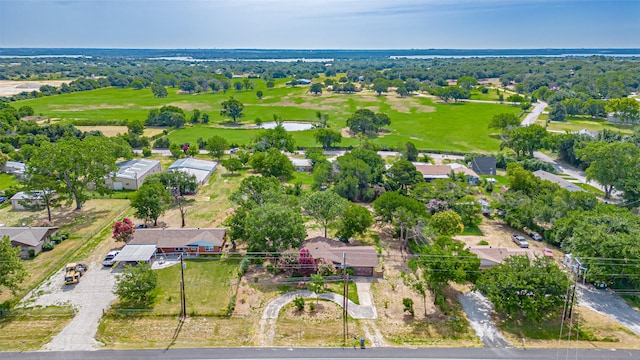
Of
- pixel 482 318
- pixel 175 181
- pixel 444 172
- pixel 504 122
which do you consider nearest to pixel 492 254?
pixel 482 318

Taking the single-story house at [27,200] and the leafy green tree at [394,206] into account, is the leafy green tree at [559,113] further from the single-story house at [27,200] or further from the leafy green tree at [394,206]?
the single-story house at [27,200]

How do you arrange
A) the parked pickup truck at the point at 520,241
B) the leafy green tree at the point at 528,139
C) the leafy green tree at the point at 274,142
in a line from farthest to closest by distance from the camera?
the leafy green tree at the point at 274,142, the leafy green tree at the point at 528,139, the parked pickup truck at the point at 520,241

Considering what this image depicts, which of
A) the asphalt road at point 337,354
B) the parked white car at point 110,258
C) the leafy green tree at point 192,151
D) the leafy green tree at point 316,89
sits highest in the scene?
the leafy green tree at point 316,89

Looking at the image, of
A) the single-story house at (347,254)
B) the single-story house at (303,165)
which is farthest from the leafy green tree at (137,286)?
the single-story house at (303,165)

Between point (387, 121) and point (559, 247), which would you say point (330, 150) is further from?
point (559, 247)

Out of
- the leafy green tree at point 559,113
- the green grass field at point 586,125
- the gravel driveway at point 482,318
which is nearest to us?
the gravel driveway at point 482,318

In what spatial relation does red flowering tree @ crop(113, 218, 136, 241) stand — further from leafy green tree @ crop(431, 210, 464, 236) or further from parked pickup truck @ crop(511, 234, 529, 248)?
parked pickup truck @ crop(511, 234, 529, 248)

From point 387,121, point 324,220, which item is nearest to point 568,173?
point 387,121
